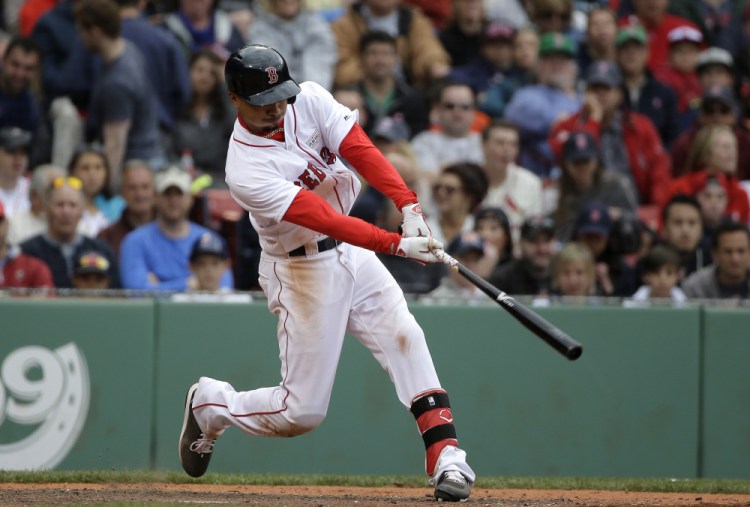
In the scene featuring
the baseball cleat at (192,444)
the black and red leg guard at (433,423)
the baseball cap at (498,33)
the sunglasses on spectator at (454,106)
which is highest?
the baseball cap at (498,33)

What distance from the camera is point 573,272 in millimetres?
8586

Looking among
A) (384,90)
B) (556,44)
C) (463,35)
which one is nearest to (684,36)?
(556,44)

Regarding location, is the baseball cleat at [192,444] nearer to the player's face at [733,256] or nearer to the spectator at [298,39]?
the player's face at [733,256]

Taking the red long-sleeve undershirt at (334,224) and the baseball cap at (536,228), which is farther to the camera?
the baseball cap at (536,228)

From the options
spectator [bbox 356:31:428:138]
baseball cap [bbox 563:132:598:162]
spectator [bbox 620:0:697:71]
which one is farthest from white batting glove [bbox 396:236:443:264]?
spectator [bbox 620:0:697:71]

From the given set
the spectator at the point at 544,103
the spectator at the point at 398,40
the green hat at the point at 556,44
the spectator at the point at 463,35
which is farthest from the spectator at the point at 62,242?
the spectator at the point at 463,35

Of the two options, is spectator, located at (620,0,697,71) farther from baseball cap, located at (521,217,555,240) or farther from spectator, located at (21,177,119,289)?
spectator, located at (21,177,119,289)

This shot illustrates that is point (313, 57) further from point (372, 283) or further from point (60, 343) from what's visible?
point (372, 283)

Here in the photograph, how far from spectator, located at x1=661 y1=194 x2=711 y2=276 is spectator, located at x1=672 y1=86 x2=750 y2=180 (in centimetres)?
122

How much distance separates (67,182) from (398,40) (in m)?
4.08

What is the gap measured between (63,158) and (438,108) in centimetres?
303

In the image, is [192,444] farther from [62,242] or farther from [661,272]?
[661,272]

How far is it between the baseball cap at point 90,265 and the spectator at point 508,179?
314 cm

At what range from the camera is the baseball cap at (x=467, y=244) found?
869 centimetres
